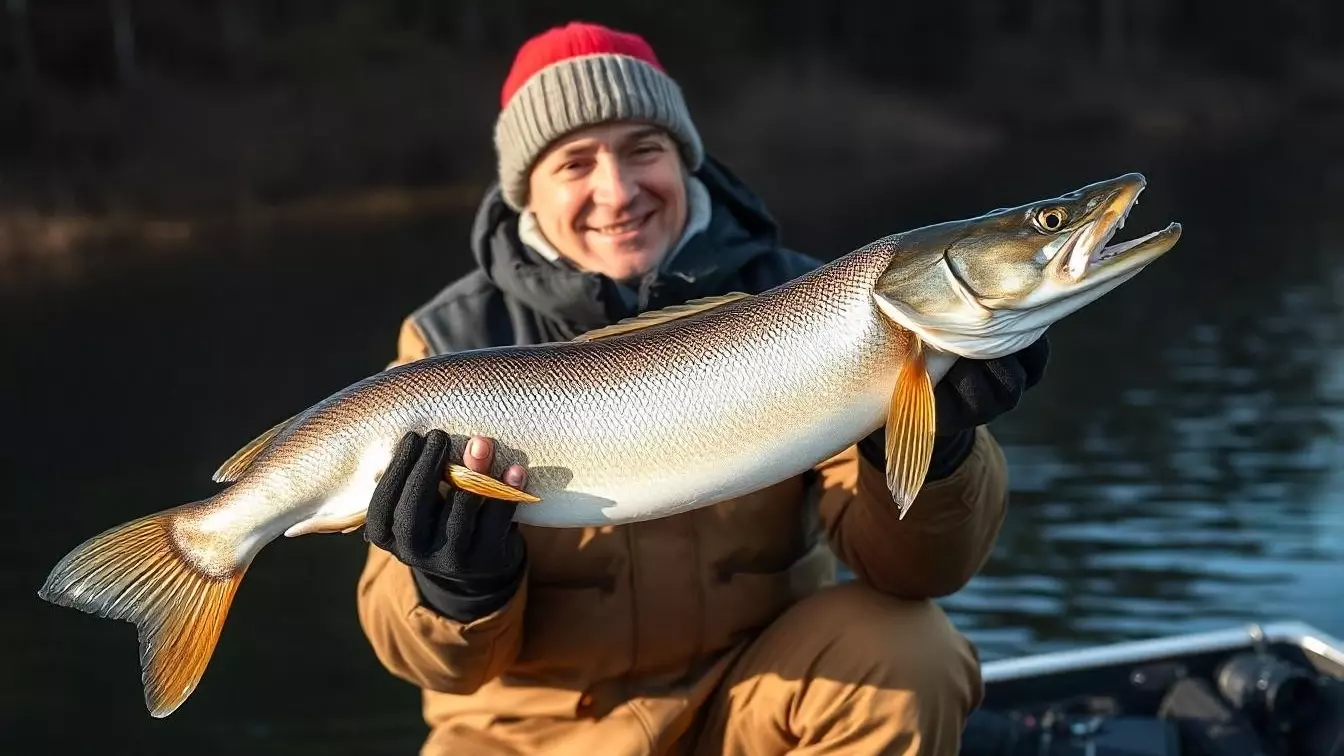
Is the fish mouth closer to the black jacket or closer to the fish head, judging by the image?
the fish head

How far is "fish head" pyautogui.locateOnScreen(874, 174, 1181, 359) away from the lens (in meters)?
2.61

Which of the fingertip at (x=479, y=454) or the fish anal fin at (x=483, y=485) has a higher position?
the fingertip at (x=479, y=454)

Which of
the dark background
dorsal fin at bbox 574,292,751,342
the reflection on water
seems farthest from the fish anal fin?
the reflection on water

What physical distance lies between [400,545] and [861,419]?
0.86 m

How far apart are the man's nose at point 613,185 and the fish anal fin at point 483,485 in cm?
93

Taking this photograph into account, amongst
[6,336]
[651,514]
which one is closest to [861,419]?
[651,514]

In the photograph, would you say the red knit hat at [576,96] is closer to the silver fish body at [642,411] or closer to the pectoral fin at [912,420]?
the silver fish body at [642,411]

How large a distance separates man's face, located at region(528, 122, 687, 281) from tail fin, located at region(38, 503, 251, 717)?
1.10 metres

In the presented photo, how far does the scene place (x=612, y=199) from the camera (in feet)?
11.2

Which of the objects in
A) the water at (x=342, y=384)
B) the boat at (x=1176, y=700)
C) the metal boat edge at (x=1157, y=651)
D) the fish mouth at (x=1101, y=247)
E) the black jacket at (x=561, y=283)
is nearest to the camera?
the fish mouth at (x=1101, y=247)

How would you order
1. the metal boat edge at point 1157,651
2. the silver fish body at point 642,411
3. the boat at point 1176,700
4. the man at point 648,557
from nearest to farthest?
the silver fish body at point 642,411, the man at point 648,557, the boat at point 1176,700, the metal boat edge at point 1157,651

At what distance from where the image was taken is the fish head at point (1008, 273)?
2.61m

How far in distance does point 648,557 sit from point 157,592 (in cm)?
98

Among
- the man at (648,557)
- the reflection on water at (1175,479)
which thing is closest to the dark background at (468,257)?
the reflection on water at (1175,479)
